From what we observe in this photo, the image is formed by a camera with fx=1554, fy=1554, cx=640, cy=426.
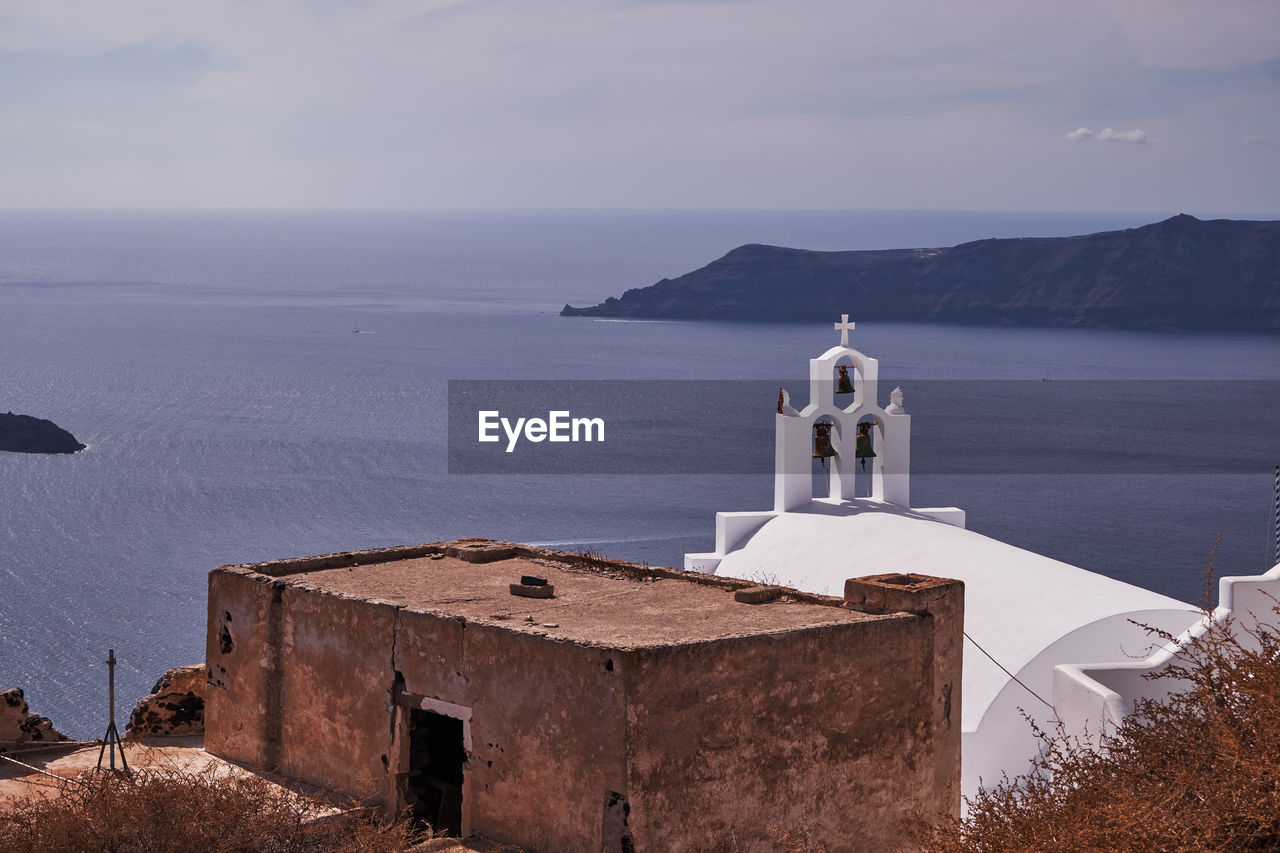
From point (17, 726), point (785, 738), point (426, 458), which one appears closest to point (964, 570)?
point (785, 738)

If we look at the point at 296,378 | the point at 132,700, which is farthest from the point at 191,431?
the point at 132,700

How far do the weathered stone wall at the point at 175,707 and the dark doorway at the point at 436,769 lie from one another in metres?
2.47

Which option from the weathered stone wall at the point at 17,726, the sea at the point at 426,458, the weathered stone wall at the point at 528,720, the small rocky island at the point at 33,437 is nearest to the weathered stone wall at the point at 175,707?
the weathered stone wall at the point at 17,726

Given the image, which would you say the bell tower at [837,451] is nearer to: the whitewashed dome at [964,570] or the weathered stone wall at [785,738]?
the whitewashed dome at [964,570]

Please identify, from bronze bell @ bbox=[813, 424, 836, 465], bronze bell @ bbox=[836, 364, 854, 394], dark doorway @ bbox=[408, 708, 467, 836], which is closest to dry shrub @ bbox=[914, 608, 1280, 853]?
dark doorway @ bbox=[408, 708, 467, 836]

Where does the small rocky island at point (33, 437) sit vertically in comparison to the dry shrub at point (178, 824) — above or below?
below

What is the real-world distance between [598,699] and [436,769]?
5.59 ft

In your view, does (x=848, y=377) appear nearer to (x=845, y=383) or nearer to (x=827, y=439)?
(x=845, y=383)

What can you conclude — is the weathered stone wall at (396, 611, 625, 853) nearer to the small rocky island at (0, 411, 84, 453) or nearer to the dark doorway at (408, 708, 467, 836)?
the dark doorway at (408, 708, 467, 836)

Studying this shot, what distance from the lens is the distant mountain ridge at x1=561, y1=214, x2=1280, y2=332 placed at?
13750cm

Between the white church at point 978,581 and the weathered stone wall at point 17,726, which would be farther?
the white church at point 978,581

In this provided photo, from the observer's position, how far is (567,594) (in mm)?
9398

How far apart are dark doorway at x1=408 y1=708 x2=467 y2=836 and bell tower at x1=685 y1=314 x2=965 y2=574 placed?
10.7 m

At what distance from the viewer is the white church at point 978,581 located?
11492 millimetres
